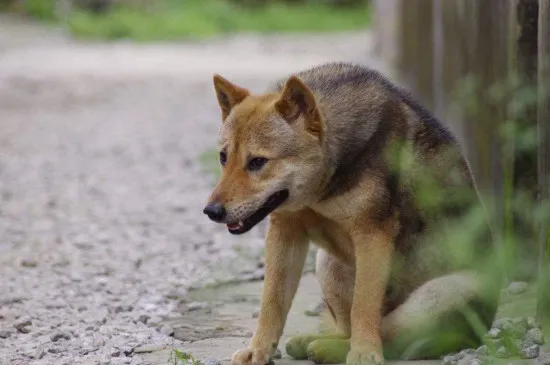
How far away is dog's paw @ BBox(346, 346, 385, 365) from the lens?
4527 mm

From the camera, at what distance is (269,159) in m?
4.56

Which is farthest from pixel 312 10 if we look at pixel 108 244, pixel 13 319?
pixel 13 319

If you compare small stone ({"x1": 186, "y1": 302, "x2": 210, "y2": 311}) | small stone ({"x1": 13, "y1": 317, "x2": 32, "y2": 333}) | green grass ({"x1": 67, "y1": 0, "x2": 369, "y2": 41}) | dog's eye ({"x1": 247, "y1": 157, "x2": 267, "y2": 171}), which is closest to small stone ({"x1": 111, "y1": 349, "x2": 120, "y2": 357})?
small stone ({"x1": 13, "y1": 317, "x2": 32, "y2": 333})

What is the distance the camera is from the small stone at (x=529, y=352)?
4.55 metres

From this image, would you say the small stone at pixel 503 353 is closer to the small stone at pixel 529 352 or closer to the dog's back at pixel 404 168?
the small stone at pixel 529 352

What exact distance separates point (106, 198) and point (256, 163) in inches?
202

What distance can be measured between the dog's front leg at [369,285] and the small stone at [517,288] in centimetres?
159

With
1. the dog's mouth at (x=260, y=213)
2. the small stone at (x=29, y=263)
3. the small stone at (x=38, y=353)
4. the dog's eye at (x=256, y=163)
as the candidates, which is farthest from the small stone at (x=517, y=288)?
the small stone at (x=29, y=263)

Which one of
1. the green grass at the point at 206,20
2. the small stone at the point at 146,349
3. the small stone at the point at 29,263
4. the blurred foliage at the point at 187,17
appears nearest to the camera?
the small stone at the point at 146,349

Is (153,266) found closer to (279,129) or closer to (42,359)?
(42,359)

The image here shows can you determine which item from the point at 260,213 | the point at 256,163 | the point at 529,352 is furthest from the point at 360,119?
the point at 529,352

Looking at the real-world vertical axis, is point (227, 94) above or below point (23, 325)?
above

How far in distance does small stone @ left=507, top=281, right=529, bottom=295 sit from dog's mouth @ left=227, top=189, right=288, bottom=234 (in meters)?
1.94

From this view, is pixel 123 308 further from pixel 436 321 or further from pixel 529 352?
pixel 529 352
